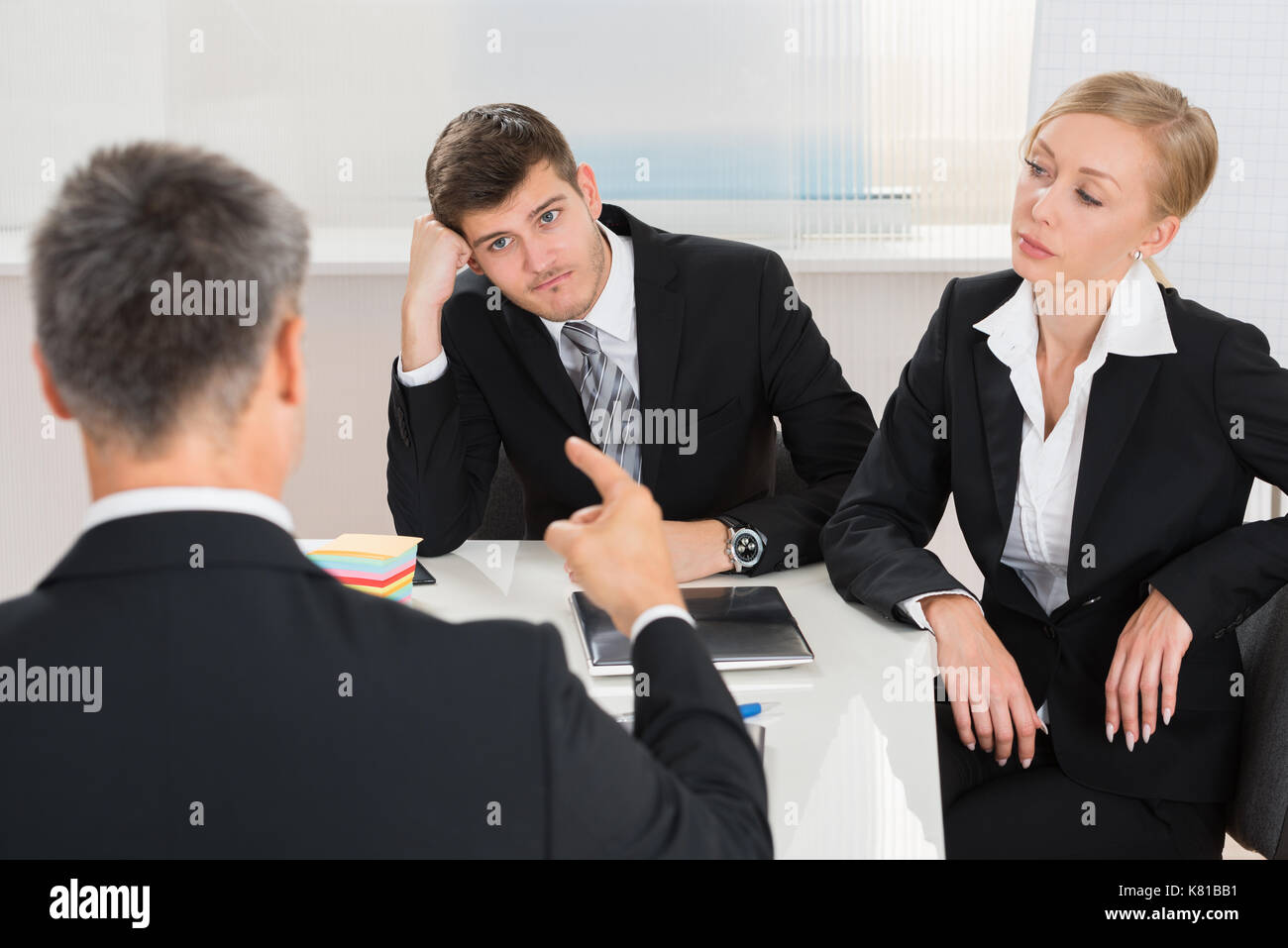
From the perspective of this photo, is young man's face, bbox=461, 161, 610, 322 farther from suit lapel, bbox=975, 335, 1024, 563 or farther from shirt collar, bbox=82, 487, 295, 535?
shirt collar, bbox=82, 487, 295, 535

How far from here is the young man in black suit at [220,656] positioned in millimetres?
793

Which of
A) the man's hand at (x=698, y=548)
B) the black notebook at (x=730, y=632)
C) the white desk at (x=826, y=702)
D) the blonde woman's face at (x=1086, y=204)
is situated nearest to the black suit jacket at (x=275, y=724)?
the white desk at (x=826, y=702)

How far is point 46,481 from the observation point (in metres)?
3.44

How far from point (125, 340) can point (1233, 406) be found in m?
1.47

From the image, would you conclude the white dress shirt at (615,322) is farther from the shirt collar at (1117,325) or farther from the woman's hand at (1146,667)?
the woman's hand at (1146,667)

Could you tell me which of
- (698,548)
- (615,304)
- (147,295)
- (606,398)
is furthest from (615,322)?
(147,295)

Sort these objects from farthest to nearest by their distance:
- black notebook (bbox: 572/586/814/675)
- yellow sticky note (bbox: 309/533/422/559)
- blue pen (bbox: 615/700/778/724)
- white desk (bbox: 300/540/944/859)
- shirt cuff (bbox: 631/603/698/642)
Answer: yellow sticky note (bbox: 309/533/422/559) → black notebook (bbox: 572/586/814/675) → blue pen (bbox: 615/700/778/724) → white desk (bbox: 300/540/944/859) → shirt cuff (bbox: 631/603/698/642)

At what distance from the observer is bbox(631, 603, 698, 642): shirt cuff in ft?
3.41

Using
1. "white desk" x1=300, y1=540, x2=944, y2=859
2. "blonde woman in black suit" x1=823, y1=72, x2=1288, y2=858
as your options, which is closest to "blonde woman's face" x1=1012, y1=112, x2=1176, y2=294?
"blonde woman in black suit" x1=823, y1=72, x2=1288, y2=858

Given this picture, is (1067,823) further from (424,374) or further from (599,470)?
(424,374)

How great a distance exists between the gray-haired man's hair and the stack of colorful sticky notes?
0.85m
